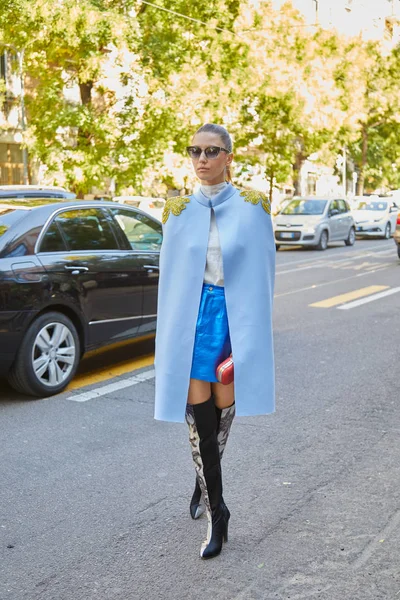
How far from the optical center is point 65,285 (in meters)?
6.84

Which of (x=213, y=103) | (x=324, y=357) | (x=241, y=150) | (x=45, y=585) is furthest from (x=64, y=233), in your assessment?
(x=241, y=150)

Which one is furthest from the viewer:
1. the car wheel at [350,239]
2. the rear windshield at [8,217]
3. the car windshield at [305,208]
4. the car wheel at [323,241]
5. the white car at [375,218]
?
the white car at [375,218]

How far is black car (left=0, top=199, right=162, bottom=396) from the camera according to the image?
21.2 ft

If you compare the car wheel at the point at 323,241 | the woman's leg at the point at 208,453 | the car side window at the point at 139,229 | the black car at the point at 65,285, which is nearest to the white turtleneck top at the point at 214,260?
the woman's leg at the point at 208,453

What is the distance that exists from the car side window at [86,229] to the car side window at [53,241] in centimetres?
7

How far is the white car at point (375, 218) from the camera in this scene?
31.7 m

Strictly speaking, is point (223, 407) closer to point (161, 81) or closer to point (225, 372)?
point (225, 372)

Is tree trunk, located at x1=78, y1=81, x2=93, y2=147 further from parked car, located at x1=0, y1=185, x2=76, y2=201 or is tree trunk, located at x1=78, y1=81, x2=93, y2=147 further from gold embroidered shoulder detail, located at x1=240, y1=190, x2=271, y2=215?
gold embroidered shoulder detail, located at x1=240, y1=190, x2=271, y2=215

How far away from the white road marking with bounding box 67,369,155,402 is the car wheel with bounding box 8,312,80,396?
0.20 meters

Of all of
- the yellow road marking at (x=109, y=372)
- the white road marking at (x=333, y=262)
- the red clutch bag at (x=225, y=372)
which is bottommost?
the white road marking at (x=333, y=262)

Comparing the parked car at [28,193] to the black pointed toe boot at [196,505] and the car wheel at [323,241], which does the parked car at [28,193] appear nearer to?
the black pointed toe boot at [196,505]

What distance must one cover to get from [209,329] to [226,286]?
0.21 metres

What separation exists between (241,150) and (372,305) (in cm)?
2161

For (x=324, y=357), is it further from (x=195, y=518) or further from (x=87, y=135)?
(x=87, y=135)
